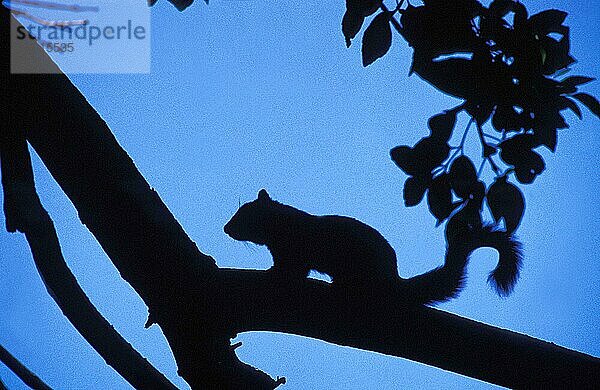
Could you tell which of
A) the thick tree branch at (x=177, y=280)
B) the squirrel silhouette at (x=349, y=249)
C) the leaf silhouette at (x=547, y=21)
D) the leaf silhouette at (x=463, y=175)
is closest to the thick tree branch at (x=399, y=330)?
the thick tree branch at (x=177, y=280)

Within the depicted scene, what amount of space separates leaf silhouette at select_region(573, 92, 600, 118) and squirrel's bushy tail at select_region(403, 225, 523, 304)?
136 cm

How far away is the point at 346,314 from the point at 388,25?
1.16 m

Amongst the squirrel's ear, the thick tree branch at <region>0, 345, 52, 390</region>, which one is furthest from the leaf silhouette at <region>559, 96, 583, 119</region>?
the squirrel's ear

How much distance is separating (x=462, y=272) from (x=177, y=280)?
1.90 metres

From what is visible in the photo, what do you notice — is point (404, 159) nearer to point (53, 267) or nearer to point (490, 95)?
point (490, 95)

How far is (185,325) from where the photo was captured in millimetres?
2096

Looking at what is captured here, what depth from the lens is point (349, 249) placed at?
371 cm

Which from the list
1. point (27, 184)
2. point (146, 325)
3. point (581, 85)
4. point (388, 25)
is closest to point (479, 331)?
point (581, 85)

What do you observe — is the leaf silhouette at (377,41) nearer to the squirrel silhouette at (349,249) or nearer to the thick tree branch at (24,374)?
the squirrel silhouette at (349,249)

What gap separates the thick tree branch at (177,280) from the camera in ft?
6.42

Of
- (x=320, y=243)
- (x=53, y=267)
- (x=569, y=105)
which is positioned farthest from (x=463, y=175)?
(x=320, y=243)

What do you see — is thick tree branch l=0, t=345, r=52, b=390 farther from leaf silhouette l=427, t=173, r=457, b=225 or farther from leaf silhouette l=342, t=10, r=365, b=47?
leaf silhouette l=342, t=10, r=365, b=47

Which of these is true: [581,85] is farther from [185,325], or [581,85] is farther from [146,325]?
[146,325]

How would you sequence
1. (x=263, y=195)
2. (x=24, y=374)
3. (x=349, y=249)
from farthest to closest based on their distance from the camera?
1. (x=263, y=195)
2. (x=349, y=249)
3. (x=24, y=374)
